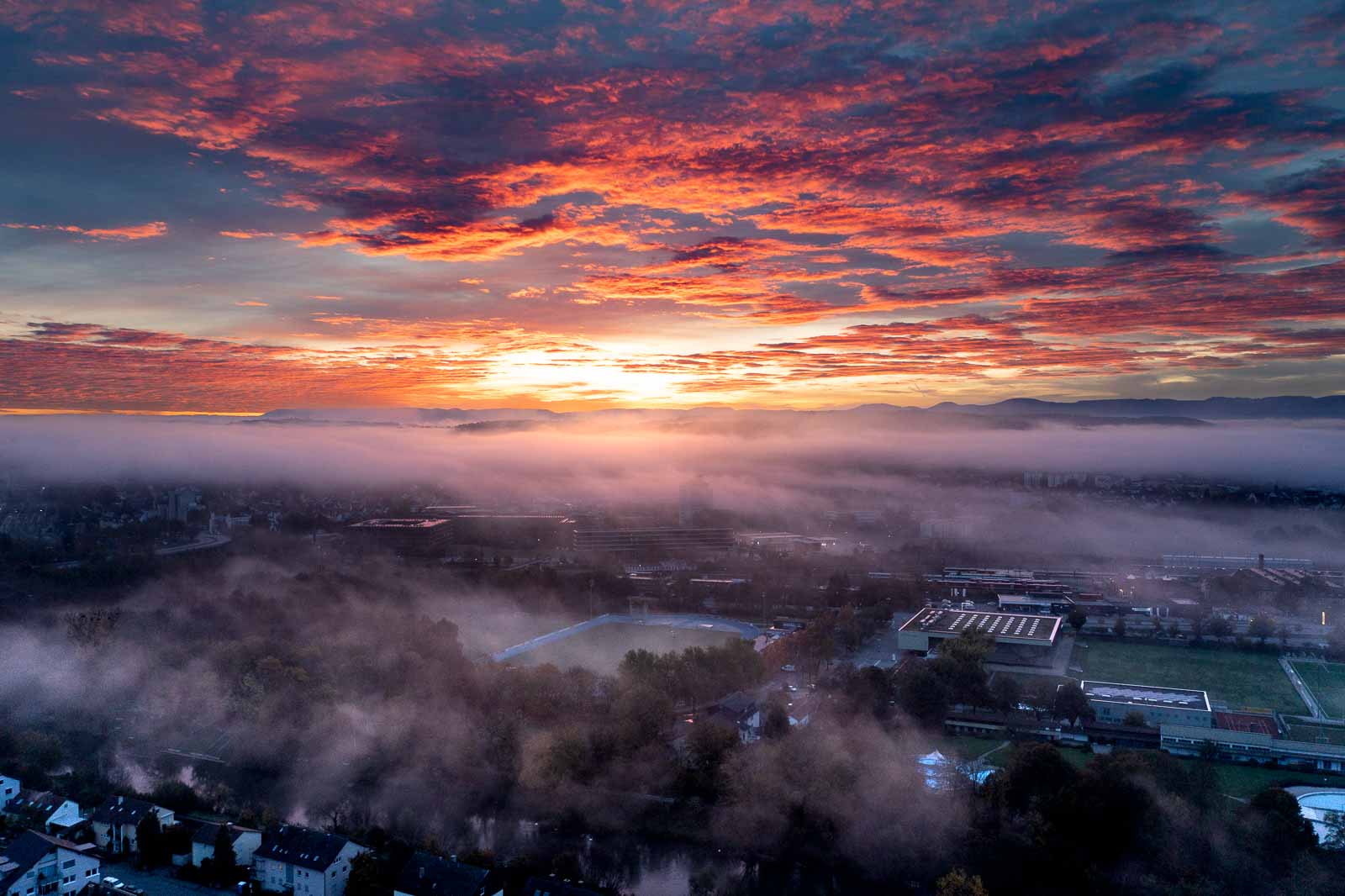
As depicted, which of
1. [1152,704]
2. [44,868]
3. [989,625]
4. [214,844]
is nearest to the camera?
[44,868]

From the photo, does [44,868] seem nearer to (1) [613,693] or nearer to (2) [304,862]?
(2) [304,862]

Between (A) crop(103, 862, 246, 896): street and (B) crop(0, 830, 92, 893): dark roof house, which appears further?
(A) crop(103, 862, 246, 896): street

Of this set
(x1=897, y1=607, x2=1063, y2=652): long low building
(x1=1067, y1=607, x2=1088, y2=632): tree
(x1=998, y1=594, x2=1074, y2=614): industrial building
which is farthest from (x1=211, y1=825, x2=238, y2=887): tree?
(x1=1067, y1=607, x2=1088, y2=632): tree

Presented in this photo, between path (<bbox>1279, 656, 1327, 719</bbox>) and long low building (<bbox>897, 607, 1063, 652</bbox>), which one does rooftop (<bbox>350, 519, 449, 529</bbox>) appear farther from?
path (<bbox>1279, 656, 1327, 719</bbox>)

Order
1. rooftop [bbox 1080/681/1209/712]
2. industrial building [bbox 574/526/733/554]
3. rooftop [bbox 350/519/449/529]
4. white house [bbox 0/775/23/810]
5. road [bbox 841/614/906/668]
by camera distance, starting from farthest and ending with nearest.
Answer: industrial building [bbox 574/526/733/554] → rooftop [bbox 350/519/449/529] → road [bbox 841/614/906/668] → rooftop [bbox 1080/681/1209/712] → white house [bbox 0/775/23/810]

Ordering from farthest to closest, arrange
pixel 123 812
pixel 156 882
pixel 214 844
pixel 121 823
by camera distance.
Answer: pixel 123 812, pixel 121 823, pixel 214 844, pixel 156 882

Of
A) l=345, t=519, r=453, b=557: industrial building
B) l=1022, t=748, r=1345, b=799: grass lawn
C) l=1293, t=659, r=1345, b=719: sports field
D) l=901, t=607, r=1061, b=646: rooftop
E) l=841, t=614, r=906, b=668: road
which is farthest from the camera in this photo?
l=345, t=519, r=453, b=557: industrial building

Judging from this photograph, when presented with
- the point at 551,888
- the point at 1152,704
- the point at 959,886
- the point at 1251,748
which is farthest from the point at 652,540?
the point at 959,886
